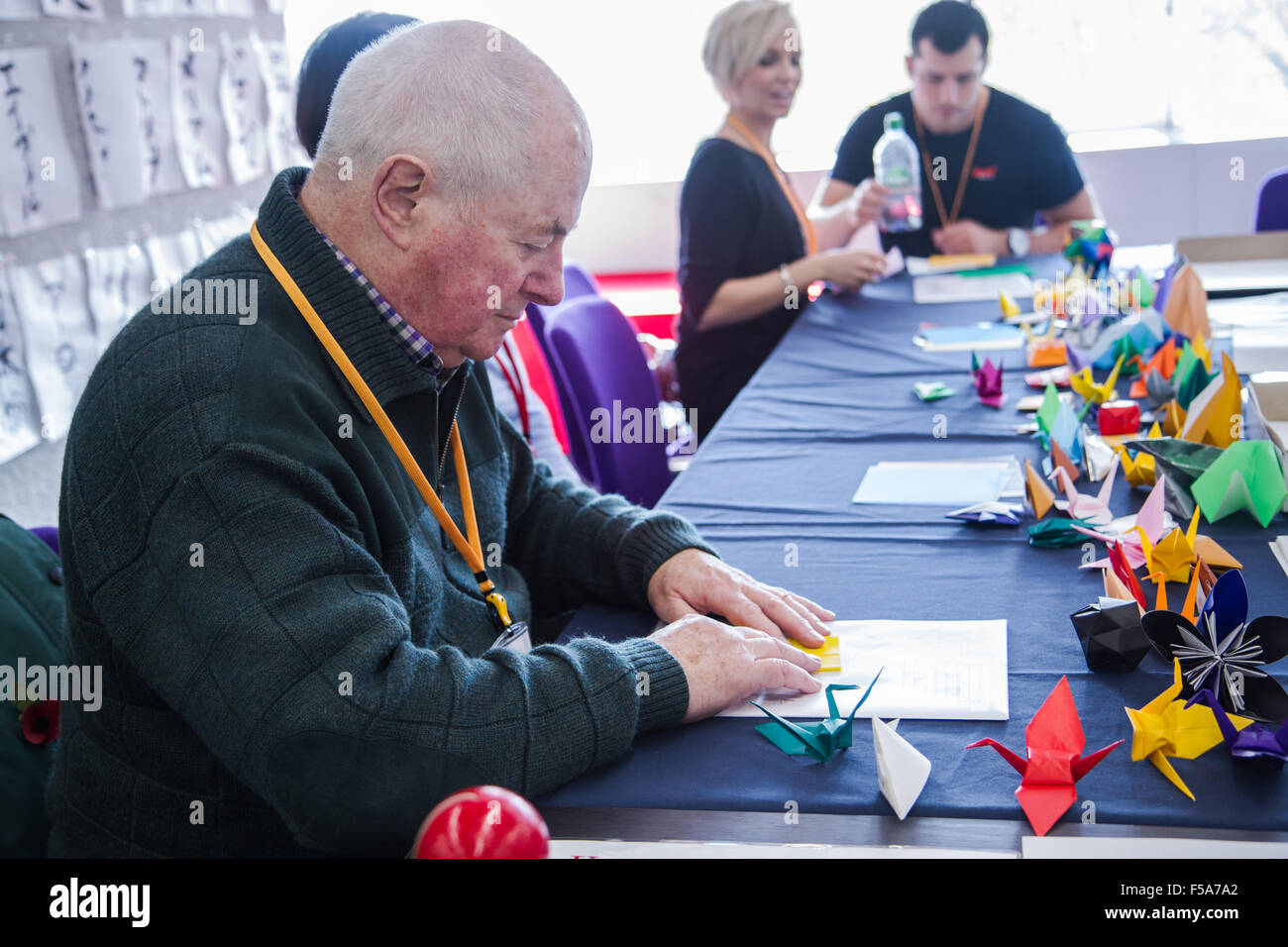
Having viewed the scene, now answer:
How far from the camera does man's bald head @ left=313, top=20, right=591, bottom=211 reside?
42.3 inches

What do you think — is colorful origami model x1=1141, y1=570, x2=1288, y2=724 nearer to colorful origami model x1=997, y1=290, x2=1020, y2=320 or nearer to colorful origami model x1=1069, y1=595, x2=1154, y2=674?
colorful origami model x1=1069, y1=595, x2=1154, y2=674

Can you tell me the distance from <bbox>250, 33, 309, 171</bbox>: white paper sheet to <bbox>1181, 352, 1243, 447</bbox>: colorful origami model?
248 centimetres

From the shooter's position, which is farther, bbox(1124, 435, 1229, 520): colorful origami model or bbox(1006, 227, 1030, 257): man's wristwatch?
bbox(1006, 227, 1030, 257): man's wristwatch

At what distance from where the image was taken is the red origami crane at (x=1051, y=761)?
35.4 inches

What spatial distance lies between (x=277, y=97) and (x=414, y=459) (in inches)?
98.2

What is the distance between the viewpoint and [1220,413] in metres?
1.60

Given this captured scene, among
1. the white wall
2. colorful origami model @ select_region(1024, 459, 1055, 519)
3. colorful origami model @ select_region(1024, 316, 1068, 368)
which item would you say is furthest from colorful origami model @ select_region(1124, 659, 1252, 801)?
the white wall

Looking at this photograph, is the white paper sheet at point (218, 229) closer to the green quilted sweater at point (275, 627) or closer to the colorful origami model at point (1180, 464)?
the green quilted sweater at point (275, 627)

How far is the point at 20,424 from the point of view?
7.30ft

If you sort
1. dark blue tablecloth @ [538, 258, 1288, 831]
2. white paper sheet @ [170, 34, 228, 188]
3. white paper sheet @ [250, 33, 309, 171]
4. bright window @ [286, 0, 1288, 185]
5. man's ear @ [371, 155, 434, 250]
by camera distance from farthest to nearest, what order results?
bright window @ [286, 0, 1288, 185]
white paper sheet @ [250, 33, 309, 171]
white paper sheet @ [170, 34, 228, 188]
man's ear @ [371, 155, 434, 250]
dark blue tablecloth @ [538, 258, 1288, 831]

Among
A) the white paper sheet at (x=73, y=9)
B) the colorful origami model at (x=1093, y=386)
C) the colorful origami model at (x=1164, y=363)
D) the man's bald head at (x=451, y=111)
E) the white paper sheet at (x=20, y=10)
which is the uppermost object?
the white paper sheet at (x=73, y=9)

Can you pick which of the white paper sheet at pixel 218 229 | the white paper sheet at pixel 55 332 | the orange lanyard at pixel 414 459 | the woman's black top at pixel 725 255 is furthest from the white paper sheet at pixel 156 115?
the orange lanyard at pixel 414 459

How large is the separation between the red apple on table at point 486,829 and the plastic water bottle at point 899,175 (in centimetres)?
295
